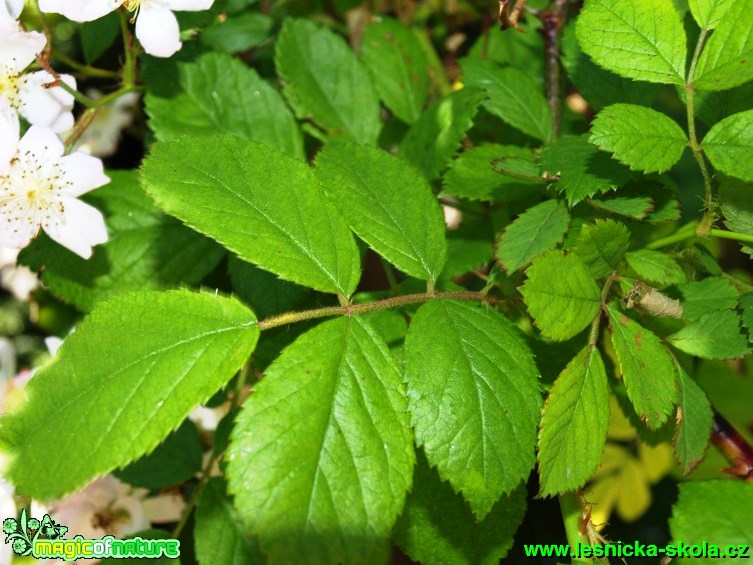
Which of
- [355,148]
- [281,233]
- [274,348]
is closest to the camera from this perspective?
[281,233]

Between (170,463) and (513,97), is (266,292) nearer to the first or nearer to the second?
(170,463)

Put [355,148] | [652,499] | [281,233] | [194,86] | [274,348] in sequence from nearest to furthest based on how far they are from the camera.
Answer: [281,233]
[355,148]
[274,348]
[194,86]
[652,499]

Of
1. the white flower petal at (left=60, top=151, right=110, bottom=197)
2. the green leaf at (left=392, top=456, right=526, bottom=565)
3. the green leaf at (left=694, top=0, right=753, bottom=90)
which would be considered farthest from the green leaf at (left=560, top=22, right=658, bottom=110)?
the white flower petal at (left=60, top=151, right=110, bottom=197)

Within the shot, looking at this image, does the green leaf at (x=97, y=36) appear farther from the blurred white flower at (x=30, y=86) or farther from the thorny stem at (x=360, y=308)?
the thorny stem at (x=360, y=308)

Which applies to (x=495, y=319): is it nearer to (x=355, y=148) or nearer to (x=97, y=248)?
(x=355, y=148)

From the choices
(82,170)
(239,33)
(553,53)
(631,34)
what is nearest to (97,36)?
(239,33)

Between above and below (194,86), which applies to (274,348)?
below

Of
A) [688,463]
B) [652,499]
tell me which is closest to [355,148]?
[688,463]
